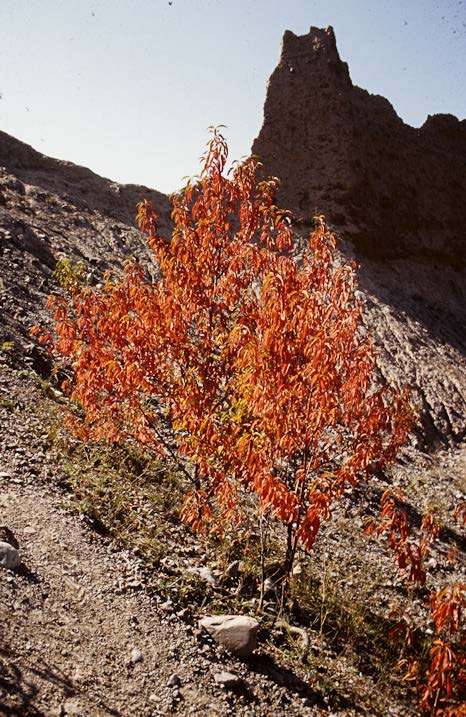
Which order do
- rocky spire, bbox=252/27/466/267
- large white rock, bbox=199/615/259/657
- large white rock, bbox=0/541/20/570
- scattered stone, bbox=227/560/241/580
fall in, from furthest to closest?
1. rocky spire, bbox=252/27/466/267
2. scattered stone, bbox=227/560/241/580
3. large white rock, bbox=199/615/259/657
4. large white rock, bbox=0/541/20/570

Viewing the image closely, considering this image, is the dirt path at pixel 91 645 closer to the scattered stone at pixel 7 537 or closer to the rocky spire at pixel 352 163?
the scattered stone at pixel 7 537

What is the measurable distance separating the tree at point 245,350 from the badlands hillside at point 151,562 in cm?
98

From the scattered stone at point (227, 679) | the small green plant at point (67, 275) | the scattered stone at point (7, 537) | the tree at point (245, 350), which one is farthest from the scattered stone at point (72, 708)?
the small green plant at point (67, 275)

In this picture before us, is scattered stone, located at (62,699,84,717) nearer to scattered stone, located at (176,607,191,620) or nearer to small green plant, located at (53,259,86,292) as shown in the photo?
→ scattered stone, located at (176,607,191,620)

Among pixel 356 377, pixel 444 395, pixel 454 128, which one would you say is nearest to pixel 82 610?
pixel 356 377

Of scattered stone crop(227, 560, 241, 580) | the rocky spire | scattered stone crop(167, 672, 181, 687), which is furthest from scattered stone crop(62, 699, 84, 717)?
the rocky spire

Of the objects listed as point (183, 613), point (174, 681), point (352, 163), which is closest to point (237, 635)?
point (183, 613)

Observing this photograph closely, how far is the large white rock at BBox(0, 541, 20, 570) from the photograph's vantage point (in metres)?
5.07

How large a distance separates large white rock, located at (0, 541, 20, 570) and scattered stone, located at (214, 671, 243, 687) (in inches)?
97.3

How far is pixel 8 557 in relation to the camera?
511cm

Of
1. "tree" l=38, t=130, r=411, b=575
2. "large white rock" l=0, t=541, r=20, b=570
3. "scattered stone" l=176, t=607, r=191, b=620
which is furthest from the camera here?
"scattered stone" l=176, t=607, r=191, b=620

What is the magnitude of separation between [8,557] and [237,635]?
270 centimetres

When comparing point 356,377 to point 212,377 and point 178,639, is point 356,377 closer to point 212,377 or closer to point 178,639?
point 212,377

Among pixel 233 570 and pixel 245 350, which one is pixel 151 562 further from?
pixel 245 350
